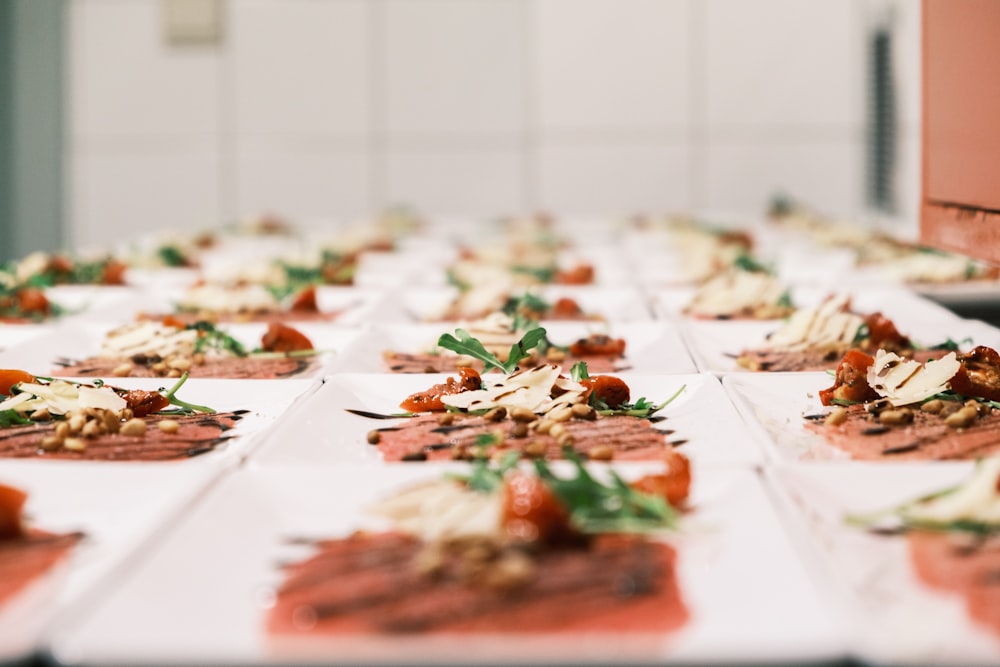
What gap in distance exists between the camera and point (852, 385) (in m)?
1.56

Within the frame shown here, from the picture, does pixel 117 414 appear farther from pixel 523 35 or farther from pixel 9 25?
pixel 9 25

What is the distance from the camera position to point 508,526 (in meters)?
0.97

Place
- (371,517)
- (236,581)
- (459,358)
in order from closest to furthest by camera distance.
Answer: (236,581) < (371,517) < (459,358)

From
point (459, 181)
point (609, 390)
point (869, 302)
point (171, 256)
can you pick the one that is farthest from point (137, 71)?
point (609, 390)

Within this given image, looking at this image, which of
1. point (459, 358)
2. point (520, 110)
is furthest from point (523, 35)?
point (459, 358)

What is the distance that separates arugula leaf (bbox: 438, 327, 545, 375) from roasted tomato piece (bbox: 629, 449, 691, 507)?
1.67 ft

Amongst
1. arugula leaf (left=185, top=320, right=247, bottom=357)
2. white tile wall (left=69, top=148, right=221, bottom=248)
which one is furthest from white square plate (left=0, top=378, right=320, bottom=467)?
white tile wall (left=69, top=148, right=221, bottom=248)

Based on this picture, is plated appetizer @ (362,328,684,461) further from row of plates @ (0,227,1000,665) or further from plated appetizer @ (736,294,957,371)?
plated appetizer @ (736,294,957,371)

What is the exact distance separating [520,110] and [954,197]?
452 centimetres

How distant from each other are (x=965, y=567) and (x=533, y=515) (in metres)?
0.40

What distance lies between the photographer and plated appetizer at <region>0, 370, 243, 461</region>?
1360 mm

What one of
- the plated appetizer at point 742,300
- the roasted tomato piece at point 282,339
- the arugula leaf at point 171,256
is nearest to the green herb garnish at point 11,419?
the roasted tomato piece at point 282,339

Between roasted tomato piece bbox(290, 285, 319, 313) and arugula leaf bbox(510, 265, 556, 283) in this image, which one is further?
arugula leaf bbox(510, 265, 556, 283)

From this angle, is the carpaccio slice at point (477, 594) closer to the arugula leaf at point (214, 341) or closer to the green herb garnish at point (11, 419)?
the green herb garnish at point (11, 419)
